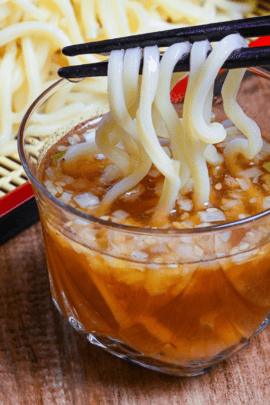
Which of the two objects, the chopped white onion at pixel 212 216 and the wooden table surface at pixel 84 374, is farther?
the wooden table surface at pixel 84 374

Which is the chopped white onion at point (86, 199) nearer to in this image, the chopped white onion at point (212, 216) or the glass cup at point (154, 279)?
the glass cup at point (154, 279)

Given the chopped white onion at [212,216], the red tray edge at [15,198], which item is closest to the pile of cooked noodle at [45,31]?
A: the red tray edge at [15,198]

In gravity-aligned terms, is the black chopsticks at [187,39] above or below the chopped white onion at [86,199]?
above

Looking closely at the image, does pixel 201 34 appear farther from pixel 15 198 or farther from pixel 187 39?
pixel 15 198

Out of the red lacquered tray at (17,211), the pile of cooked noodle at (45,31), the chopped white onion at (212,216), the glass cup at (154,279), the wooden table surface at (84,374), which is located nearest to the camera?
the glass cup at (154,279)

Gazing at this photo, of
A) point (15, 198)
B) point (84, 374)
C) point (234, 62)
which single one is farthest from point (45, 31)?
point (84, 374)

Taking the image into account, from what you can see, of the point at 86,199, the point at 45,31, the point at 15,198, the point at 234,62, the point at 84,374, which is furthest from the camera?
the point at 45,31

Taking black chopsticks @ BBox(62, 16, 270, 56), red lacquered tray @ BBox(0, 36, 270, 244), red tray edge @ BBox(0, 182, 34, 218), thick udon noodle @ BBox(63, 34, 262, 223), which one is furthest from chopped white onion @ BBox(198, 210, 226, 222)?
red tray edge @ BBox(0, 182, 34, 218)
